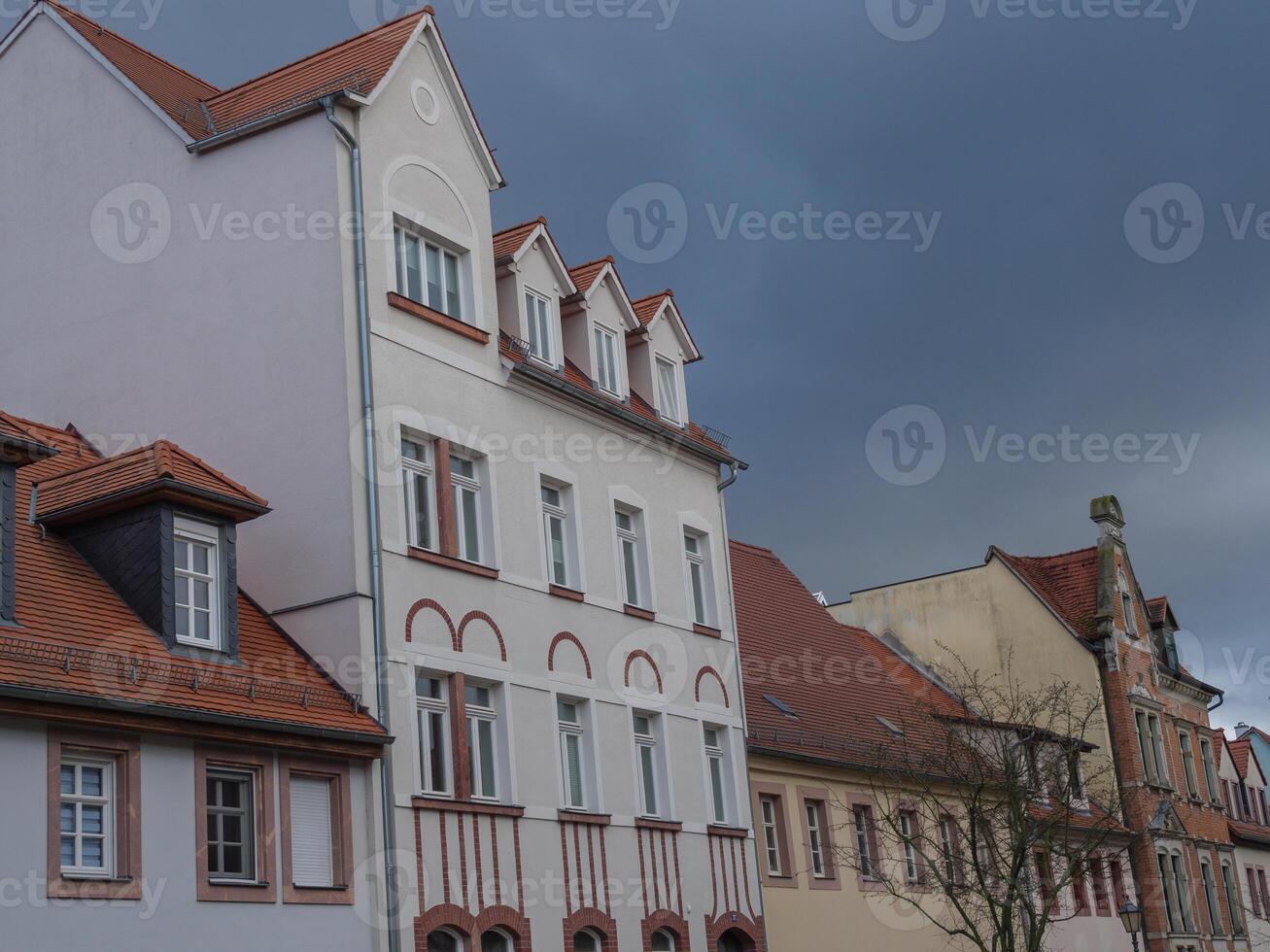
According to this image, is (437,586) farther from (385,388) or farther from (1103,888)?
(1103,888)

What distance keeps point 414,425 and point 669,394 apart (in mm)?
9160

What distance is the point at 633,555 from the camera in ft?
94.4

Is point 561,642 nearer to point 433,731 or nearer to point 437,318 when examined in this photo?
point 433,731

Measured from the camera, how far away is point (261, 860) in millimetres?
19203

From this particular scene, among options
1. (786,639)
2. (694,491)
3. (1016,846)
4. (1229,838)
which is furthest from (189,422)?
(1229,838)

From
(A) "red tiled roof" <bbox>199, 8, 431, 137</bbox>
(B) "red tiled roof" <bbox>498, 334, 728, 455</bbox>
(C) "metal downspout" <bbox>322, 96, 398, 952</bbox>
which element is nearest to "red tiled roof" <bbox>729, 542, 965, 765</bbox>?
(B) "red tiled roof" <bbox>498, 334, 728, 455</bbox>

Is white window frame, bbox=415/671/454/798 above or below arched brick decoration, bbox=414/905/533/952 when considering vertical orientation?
above

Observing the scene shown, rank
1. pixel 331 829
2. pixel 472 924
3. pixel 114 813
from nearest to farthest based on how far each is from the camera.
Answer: pixel 114 813 → pixel 331 829 → pixel 472 924

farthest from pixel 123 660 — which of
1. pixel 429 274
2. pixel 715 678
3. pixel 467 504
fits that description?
pixel 715 678

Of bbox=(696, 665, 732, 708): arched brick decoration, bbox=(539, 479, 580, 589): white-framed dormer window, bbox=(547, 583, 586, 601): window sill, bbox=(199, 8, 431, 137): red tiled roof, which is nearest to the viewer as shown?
bbox=(199, 8, 431, 137): red tiled roof

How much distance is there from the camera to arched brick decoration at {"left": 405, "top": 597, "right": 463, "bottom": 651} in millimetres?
22312

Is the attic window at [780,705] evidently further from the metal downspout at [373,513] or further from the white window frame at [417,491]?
the metal downspout at [373,513]

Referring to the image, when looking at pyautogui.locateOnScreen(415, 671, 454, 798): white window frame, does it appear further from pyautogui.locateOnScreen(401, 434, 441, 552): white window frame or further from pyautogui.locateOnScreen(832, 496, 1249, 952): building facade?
pyautogui.locateOnScreen(832, 496, 1249, 952): building facade

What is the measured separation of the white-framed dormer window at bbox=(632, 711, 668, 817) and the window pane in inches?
279
